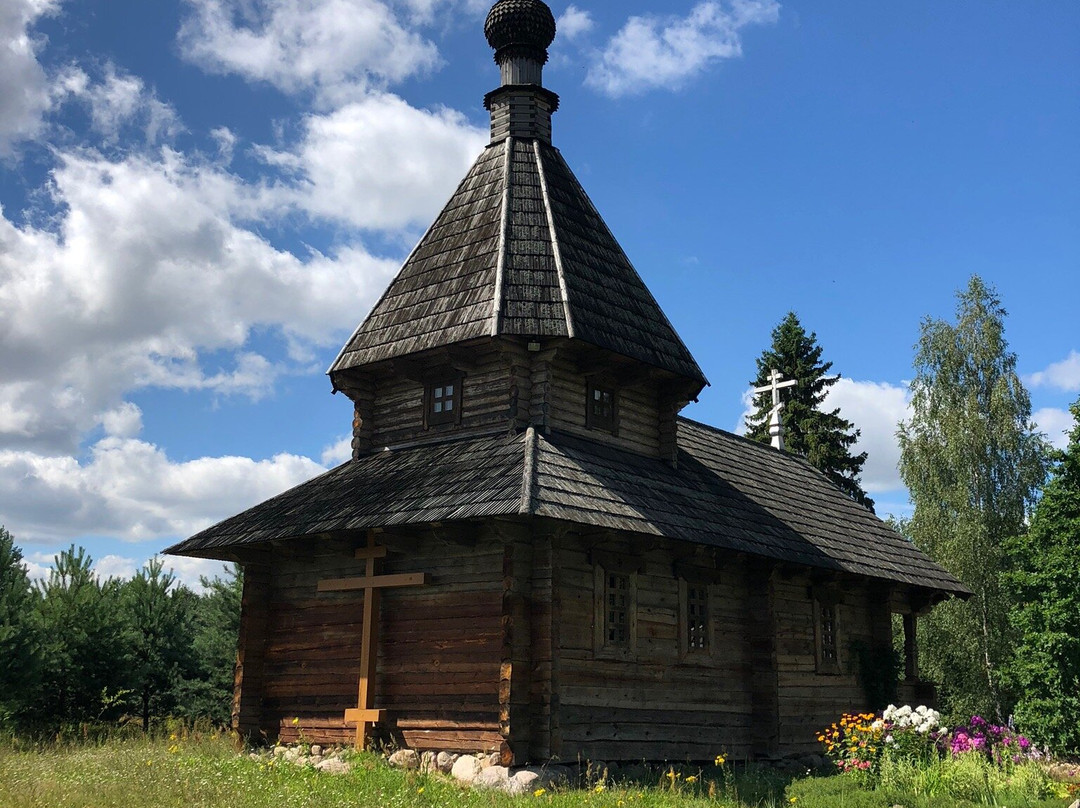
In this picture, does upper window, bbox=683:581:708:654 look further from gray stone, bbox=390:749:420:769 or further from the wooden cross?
gray stone, bbox=390:749:420:769

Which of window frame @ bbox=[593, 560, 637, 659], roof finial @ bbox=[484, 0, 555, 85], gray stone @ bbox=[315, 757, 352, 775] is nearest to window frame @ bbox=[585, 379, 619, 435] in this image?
window frame @ bbox=[593, 560, 637, 659]

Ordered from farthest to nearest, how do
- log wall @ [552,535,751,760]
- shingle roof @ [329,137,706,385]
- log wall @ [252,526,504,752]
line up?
1. shingle roof @ [329,137,706,385]
2. log wall @ [552,535,751,760]
3. log wall @ [252,526,504,752]

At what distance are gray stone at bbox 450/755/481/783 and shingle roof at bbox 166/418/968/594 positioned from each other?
2.81m

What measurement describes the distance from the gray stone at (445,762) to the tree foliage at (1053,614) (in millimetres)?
12030

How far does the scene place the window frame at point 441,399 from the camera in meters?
15.0

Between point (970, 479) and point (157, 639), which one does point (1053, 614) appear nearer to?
point (970, 479)

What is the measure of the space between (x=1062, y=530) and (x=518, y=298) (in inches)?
458

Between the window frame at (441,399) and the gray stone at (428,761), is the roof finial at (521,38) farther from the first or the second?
the gray stone at (428,761)


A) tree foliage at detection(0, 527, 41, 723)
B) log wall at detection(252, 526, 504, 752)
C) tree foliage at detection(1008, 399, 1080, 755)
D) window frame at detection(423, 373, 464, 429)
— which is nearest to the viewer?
log wall at detection(252, 526, 504, 752)

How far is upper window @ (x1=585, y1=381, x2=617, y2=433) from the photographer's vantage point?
49.8 ft

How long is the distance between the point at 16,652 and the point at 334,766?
21.8ft

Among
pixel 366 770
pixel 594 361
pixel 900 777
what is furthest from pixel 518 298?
pixel 900 777

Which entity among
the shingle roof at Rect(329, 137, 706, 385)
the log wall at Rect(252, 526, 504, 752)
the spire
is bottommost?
the log wall at Rect(252, 526, 504, 752)

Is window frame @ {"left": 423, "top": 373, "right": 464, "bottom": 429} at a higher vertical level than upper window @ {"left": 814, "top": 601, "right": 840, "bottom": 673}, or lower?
higher
